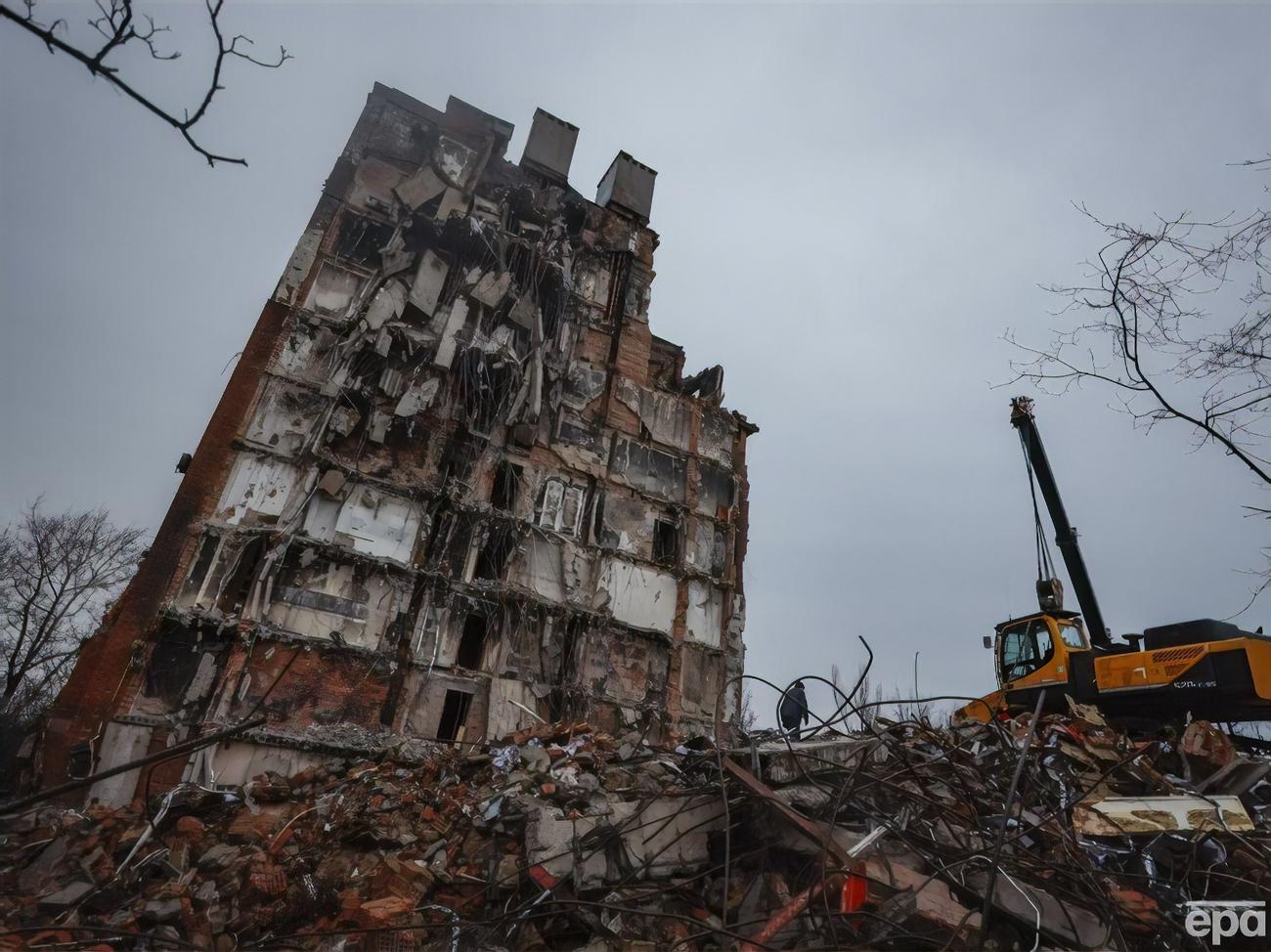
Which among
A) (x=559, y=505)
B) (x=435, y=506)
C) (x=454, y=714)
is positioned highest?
(x=559, y=505)

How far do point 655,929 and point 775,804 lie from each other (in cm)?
113

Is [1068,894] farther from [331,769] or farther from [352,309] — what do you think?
[352,309]

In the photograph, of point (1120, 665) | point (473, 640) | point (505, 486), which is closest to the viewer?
point (1120, 665)

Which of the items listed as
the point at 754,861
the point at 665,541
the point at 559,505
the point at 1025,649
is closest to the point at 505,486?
the point at 559,505

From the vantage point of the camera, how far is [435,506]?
1401cm

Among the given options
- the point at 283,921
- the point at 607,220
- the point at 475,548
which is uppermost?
the point at 607,220

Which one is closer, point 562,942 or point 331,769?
point 562,942

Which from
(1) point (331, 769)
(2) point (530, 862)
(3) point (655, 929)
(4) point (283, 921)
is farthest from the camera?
(1) point (331, 769)

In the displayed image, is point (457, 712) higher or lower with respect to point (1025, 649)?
lower

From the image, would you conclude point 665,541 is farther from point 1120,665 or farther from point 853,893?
point 853,893

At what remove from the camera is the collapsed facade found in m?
11.4

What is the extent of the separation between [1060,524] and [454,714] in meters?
13.0

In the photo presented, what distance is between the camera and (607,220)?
65.3 ft

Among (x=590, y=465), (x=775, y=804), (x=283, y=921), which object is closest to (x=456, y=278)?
(x=590, y=465)
